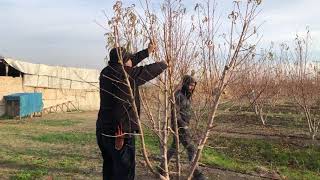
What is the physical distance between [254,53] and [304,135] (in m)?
10.7

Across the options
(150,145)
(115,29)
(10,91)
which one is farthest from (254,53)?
(10,91)

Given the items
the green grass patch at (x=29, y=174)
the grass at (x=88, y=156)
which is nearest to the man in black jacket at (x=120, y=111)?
the green grass patch at (x=29, y=174)

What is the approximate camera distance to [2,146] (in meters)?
10.4

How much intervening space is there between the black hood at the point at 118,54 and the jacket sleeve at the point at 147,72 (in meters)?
0.15

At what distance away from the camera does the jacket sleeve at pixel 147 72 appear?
12.7 ft

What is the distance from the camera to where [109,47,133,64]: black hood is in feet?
12.5

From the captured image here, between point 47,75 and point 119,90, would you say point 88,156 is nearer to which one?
point 119,90

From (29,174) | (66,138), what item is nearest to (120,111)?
(29,174)

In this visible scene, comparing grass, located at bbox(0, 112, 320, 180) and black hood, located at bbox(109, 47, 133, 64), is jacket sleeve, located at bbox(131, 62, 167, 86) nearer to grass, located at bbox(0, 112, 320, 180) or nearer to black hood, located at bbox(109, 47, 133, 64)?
black hood, located at bbox(109, 47, 133, 64)

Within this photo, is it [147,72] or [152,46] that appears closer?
[152,46]

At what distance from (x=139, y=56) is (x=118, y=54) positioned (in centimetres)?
32

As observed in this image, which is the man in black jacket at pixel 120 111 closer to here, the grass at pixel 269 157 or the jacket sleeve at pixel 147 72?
the jacket sleeve at pixel 147 72

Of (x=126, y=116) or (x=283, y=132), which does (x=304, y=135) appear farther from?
(x=126, y=116)

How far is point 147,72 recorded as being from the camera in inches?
159
